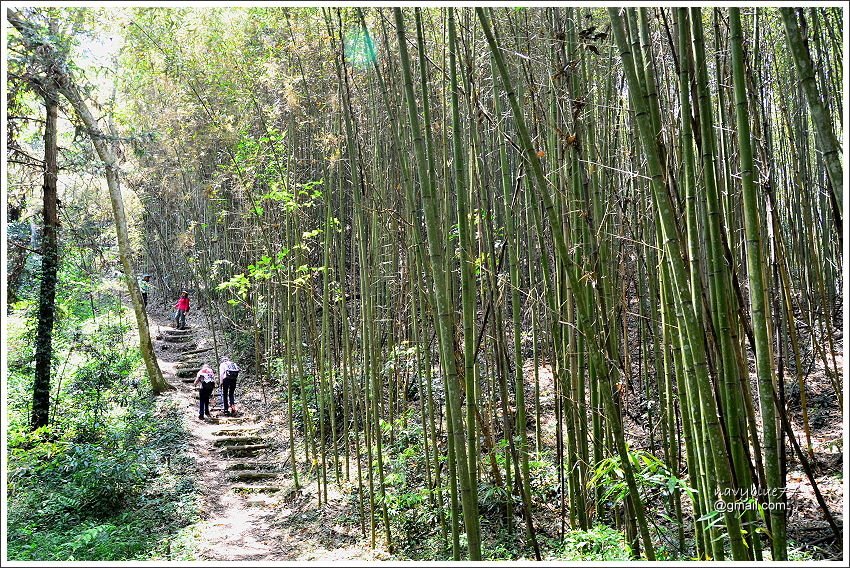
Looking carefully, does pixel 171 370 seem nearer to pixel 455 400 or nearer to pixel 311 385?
pixel 311 385

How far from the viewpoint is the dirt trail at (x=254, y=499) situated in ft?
15.5

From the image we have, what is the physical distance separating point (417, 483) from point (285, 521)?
1.41 metres

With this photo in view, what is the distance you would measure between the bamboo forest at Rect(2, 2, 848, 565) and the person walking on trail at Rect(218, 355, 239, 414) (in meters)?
0.06

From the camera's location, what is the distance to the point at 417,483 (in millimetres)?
5070

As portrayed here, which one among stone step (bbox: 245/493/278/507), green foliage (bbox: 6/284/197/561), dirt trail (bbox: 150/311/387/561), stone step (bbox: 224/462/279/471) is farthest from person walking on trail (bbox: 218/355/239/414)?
stone step (bbox: 245/493/278/507)

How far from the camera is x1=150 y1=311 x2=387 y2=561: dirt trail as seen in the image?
4.74 meters

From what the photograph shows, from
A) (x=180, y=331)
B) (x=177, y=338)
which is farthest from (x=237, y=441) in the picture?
(x=180, y=331)

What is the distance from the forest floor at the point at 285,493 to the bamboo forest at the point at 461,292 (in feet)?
0.15

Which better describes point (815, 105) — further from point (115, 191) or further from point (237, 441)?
point (115, 191)

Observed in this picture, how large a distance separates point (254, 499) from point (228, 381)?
3.04 metres

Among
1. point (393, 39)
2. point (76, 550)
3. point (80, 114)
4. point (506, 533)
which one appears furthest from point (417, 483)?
point (80, 114)

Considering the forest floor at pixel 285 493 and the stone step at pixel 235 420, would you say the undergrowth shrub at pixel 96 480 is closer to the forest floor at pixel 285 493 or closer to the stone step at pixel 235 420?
the forest floor at pixel 285 493

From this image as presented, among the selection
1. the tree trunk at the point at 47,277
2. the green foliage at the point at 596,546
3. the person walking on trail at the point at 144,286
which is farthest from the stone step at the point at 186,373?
the green foliage at the point at 596,546

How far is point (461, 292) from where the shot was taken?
3119mm
